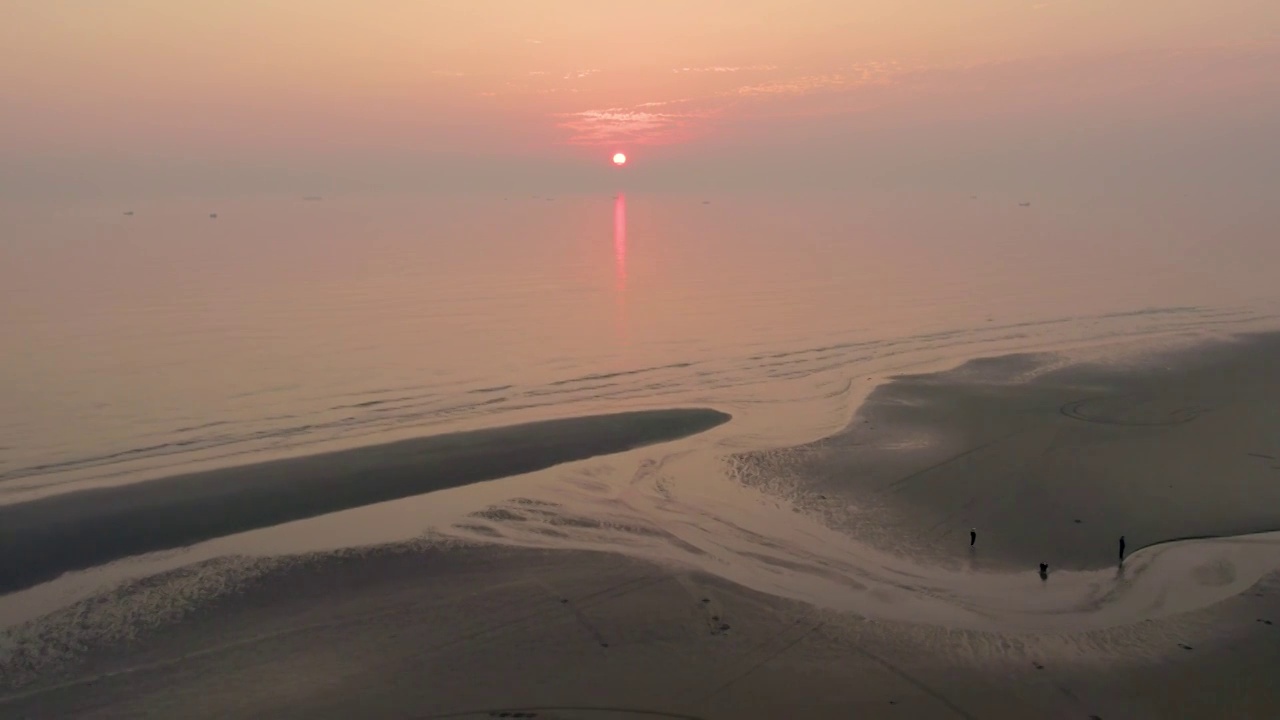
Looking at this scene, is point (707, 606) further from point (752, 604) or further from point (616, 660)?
point (616, 660)

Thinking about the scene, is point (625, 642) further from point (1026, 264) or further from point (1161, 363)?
point (1026, 264)

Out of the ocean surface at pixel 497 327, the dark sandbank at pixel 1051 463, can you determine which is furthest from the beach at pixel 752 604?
the ocean surface at pixel 497 327

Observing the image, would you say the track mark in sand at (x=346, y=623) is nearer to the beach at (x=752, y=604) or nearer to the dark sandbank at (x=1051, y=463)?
the beach at (x=752, y=604)

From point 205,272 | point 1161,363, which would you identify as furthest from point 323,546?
point 205,272

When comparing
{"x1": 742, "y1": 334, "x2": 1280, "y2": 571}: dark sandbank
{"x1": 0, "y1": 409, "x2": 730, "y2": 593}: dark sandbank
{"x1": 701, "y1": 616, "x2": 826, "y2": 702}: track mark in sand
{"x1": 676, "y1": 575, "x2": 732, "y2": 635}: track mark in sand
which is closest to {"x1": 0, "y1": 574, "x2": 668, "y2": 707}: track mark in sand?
{"x1": 676, "y1": 575, "x2": 732, "y2": 635}: track mark in sand

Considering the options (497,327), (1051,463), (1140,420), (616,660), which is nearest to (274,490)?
(616,660)
